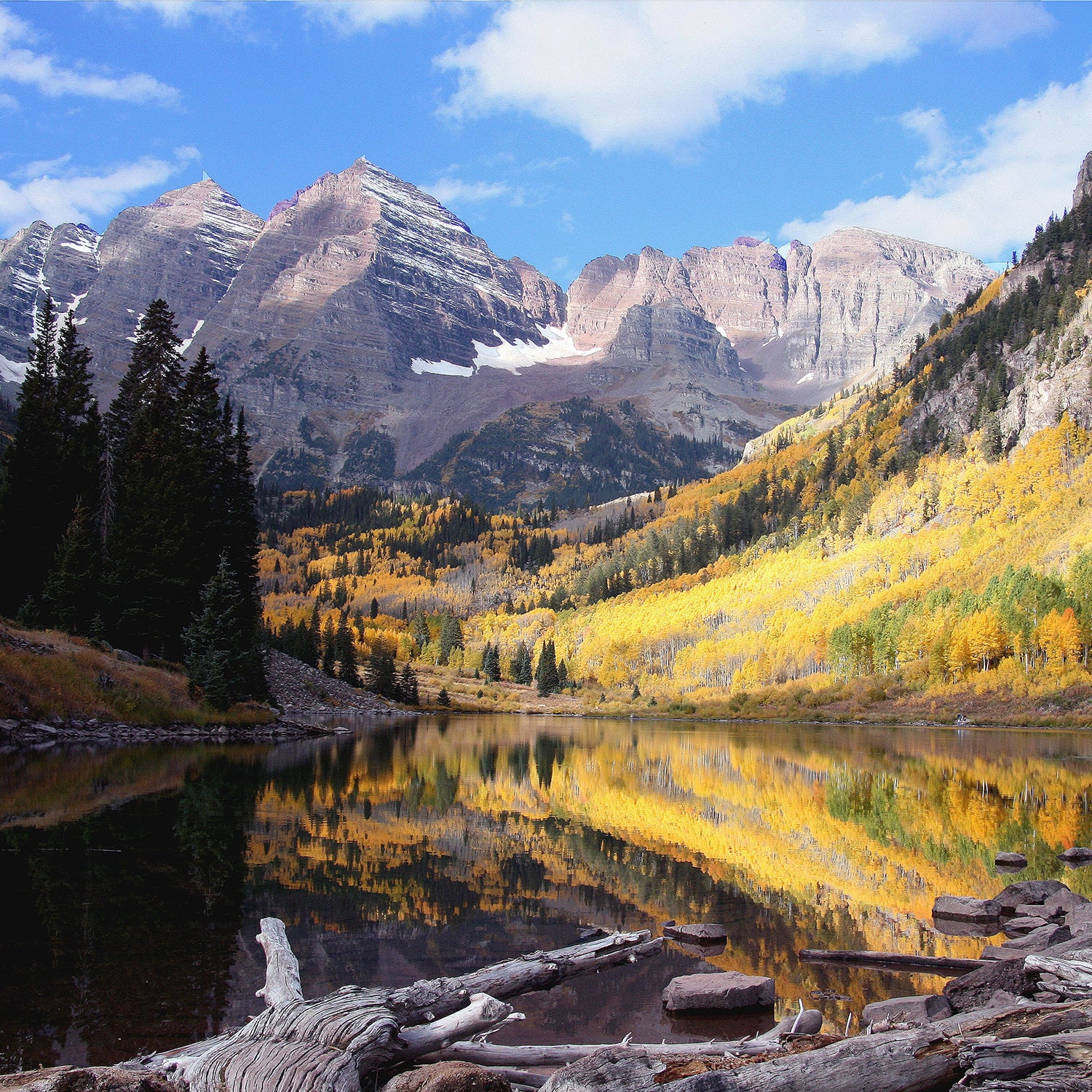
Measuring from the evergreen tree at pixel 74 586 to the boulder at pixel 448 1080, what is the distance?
4846 cm

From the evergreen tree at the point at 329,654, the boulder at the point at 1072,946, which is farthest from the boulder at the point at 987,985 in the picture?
the evergreen tree at the point at 329,654

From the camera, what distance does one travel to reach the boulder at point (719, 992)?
11164mm

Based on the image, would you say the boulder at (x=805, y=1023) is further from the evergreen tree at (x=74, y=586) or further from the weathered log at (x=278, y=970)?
the evergreen tree at (x=74, y=586)

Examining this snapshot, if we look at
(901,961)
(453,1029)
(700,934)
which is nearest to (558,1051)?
(453,1029)

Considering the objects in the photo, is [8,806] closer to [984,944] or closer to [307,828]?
[307,828]

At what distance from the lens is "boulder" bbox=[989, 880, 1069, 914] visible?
16594 millimetres

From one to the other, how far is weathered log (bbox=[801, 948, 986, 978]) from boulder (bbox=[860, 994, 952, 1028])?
2.54m

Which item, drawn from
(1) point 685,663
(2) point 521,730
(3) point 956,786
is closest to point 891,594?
(1) point 685,663

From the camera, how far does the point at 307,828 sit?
22672 mm

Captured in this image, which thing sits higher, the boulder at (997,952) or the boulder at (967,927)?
the boulder at (997,952)

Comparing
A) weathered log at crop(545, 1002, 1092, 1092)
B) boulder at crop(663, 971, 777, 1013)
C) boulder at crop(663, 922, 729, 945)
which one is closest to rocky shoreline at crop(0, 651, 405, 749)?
boulder at crop(663, 922, 729, 945)

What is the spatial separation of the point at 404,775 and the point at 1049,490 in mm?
121524

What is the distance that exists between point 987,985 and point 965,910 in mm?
6670

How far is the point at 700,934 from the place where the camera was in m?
14.2
